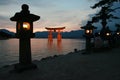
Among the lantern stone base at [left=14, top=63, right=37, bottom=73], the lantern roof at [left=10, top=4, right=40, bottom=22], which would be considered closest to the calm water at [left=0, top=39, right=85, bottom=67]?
the lantern stone base at [left=14, top=63, right=37, bottom=73]

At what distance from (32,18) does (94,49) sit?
8.54 meters

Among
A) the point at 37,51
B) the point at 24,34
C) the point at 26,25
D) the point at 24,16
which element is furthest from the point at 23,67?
the point at 37,51

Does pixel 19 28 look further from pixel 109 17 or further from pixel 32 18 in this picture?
pixel 109 17

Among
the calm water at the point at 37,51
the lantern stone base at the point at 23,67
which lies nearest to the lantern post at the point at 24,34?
the lantern stone base at the point at 23,67

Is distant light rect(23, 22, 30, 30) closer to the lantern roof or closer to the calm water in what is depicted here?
the lantern roof

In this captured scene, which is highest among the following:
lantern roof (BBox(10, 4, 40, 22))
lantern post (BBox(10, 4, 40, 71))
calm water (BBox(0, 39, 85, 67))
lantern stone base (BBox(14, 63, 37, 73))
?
lantern roof (BBox(10, 4, 40, 22))

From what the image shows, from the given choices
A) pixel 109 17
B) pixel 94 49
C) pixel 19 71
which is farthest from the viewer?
pixel 109 17

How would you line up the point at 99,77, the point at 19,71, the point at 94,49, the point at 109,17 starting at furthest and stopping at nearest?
the point at 109,17
the point at 94,49
the point at 19,71
the point at 99,77

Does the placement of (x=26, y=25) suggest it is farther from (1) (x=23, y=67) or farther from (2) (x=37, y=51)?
(2) (x=37, y=51)

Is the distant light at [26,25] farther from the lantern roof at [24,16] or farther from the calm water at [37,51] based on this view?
the calm water at [37,51]

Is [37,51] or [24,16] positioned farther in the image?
[37,51]

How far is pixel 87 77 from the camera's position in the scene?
7.57m

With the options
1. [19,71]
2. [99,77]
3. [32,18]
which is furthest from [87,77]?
[32,18]

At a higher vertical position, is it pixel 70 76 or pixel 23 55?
pixel 23 55
